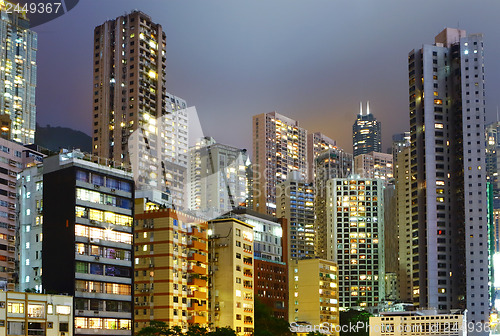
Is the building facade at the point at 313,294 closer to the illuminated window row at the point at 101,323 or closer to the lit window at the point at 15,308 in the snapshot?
the illuminated window row at the point at 101,323

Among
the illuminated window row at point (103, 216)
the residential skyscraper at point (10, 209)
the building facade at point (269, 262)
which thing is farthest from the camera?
the building facade at point (269, 262)

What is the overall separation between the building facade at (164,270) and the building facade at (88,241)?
Answer: 1270 cm

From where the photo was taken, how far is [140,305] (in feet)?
313

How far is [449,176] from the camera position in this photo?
507 ft

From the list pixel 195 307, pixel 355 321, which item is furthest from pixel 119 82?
pixel 355 321

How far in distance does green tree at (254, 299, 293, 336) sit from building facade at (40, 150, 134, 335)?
41111 mm

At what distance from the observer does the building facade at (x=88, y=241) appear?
251ft

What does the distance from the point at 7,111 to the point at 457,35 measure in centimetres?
9566

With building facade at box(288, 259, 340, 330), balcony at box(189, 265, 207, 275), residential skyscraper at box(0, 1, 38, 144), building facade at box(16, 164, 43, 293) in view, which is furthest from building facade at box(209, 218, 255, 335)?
residential skyscraper at box(0, 1, 38, 144)

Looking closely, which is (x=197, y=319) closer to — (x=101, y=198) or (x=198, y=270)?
(x=198, y=270)

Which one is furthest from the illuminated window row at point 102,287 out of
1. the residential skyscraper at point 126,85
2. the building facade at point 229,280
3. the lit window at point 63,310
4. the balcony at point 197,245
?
the residential skyscraper at point 126,85

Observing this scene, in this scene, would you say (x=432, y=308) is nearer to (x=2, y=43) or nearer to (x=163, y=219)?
(x=163, y=219)

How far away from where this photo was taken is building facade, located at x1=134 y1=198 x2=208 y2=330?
95000 millimetres

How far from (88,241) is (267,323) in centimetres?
5007
